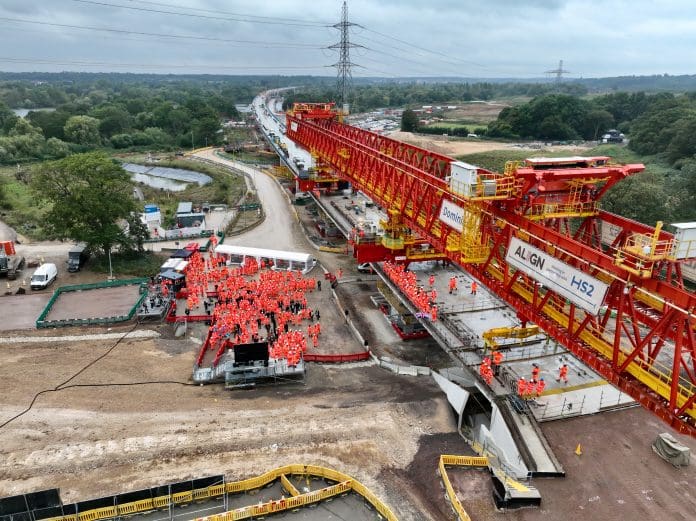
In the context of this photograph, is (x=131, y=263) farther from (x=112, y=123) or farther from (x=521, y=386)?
(x=112, y=123)

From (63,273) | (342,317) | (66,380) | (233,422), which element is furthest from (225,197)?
(233,422)

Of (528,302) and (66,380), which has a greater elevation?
(528,302)

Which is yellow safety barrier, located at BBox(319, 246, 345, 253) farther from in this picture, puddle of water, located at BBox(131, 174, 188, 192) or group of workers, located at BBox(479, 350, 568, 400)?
puddle of water, located at BBox(131, 174, 188, 192)

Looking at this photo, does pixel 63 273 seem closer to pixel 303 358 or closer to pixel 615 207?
pixel 303 358

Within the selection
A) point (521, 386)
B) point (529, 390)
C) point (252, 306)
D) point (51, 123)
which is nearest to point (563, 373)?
point (529, 390)

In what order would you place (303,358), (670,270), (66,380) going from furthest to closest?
1. (303,358)
2. (66,380)
3. (670,270)

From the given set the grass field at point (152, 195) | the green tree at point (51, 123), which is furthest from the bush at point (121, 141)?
the grass field at point (152, 195)

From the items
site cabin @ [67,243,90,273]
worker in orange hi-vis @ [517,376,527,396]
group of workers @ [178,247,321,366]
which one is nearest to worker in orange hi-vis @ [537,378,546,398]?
worker in orange hi-vis @ [517,376,527,396]
